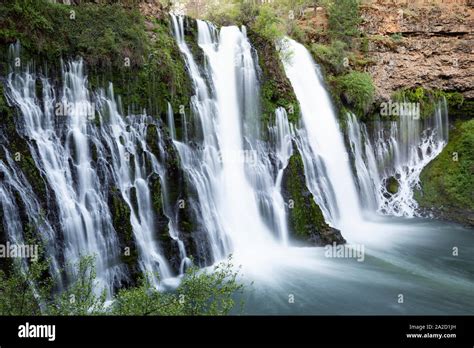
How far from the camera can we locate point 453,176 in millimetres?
23547

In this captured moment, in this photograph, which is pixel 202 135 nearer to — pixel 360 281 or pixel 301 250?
pixel 301 250

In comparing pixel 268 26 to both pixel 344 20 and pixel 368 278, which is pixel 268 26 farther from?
pixel 368 278

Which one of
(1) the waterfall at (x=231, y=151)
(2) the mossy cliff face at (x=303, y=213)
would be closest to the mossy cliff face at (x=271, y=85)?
(1) the waterfall at (x=231, y=151)

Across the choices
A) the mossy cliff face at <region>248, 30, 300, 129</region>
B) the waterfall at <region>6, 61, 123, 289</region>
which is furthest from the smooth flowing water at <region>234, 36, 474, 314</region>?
the waterfall at <region>6, 61, 123, 289</region>

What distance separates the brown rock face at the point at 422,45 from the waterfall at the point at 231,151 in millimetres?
10460

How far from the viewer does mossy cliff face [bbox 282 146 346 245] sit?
16875 mm

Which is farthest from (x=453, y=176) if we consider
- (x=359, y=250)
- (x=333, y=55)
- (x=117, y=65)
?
(x=117, y=65)

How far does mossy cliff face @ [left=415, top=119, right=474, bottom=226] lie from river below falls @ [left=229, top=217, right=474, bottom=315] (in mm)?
3568

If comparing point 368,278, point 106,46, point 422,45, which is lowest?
point 368,278

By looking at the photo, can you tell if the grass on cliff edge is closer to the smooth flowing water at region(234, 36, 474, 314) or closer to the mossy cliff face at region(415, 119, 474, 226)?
the mossy cliff face at region(415, 119, 474, 226)

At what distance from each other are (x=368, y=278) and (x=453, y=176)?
1265cm

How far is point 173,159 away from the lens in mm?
14805

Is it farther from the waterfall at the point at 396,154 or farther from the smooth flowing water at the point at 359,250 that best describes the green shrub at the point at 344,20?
the waterfall at the point at 396,154

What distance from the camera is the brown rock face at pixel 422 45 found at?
2631 cm
